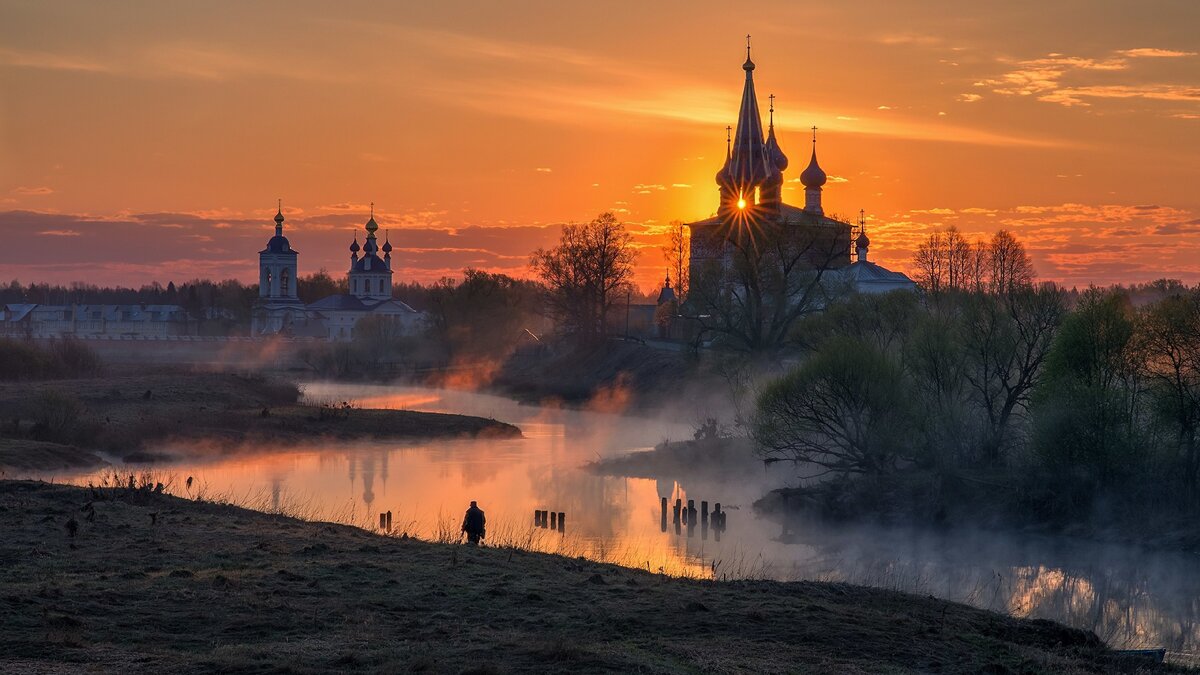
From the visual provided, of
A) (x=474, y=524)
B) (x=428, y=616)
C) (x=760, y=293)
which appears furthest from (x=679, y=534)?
(x=760, y=293)

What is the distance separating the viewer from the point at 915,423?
117ft

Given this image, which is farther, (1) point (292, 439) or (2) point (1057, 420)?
(1) point (292, 439)

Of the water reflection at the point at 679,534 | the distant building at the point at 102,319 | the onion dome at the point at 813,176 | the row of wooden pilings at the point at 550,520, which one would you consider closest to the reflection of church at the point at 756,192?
the onion dome at the point at 813,176

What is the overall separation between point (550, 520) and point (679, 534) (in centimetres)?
315

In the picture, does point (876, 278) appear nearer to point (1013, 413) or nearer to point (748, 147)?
point (748, 147)

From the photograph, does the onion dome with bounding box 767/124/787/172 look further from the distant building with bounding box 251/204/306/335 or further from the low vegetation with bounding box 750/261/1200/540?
the distant building with bounding box 251/204/306/335

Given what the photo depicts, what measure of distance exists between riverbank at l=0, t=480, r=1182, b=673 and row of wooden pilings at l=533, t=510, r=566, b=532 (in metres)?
9.14

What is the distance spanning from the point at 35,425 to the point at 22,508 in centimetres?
2285

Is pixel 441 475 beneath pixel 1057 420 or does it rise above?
beneath

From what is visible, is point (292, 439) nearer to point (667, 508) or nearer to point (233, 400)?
point (233, 400)

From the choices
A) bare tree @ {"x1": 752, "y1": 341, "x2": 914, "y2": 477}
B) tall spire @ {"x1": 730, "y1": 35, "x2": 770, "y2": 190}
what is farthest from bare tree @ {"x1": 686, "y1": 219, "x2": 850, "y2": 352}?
tall spire @ {"x1": 730, "y1": 35, "x2": 770, "y2": 190}

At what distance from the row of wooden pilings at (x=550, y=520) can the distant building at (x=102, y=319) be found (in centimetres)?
15399

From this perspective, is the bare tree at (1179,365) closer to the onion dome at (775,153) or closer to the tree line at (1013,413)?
the tree line at (1013,413)

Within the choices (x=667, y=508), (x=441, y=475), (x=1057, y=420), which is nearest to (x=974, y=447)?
(x=1057, y=420)
